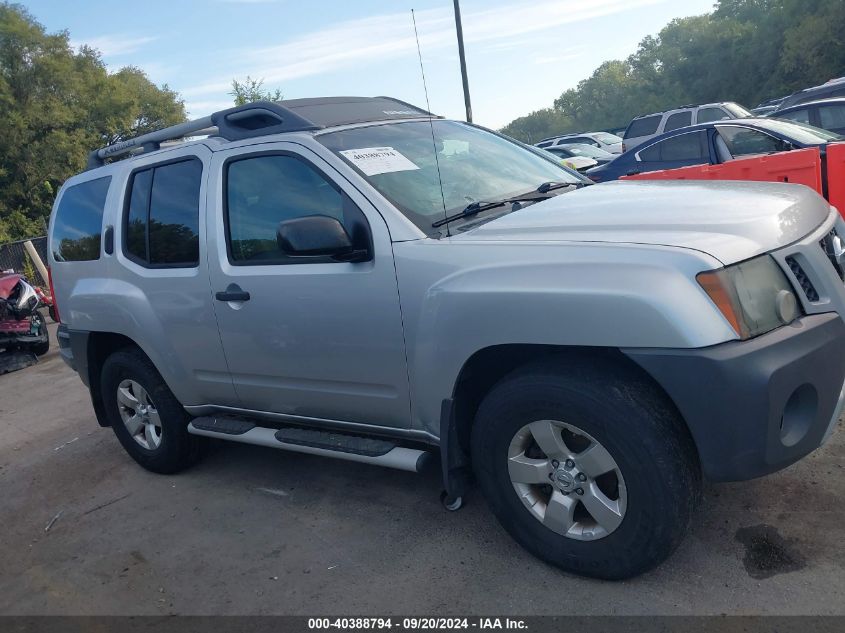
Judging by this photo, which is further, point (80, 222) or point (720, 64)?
point (720, 64)

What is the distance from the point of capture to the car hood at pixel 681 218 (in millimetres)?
2699

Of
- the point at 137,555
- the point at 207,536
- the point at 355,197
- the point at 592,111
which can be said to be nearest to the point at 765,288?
the point at 355,197

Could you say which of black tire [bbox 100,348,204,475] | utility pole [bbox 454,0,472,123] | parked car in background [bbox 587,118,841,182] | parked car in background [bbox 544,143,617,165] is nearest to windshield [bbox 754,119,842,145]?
parked car in background [bbox 587,118,841,182]

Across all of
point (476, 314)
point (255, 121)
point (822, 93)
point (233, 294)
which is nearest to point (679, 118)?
point (822, 93)

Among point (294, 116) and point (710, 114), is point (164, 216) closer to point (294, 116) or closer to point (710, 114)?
point (294, 116)

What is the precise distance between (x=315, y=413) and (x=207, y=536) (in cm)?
88

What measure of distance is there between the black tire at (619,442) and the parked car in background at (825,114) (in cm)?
1078

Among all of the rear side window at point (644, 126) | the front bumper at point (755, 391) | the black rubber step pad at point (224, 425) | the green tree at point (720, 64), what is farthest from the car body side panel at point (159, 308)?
the green tree at point (720, 64)

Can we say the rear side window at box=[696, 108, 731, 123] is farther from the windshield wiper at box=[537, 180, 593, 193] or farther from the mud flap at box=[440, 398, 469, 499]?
the mud flap at box=[440, 398, 469, 499]

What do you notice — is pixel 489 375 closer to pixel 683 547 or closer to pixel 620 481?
pixel 620 481

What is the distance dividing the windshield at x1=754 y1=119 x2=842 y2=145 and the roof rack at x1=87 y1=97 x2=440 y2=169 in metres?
6.41

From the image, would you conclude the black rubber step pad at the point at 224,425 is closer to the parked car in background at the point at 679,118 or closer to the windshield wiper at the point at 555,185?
the windshield wiper at the point at 555,185

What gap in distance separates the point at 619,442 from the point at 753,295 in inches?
26.8

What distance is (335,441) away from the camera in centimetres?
370
